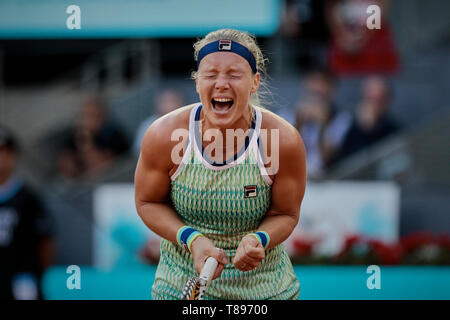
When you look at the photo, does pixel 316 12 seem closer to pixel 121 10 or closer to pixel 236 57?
pixel 121 10

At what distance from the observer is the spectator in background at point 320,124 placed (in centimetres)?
652

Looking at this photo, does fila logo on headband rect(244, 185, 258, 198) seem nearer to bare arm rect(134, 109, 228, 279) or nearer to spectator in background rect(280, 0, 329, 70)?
bare arm rect(134, 109, 228, 279)

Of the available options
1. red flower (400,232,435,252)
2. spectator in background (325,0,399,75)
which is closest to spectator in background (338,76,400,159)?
spectator in background (325,0,399,75)

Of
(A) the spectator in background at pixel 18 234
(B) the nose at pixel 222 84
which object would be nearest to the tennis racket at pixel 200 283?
(B) the nose at pixel 222 84

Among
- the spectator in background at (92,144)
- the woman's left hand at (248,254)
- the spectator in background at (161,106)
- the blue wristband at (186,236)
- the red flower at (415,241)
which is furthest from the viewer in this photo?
the spectator in background at (92,144)

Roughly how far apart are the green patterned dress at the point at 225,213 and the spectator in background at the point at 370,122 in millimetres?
4211

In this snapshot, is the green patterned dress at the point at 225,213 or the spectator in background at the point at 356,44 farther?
the spectator in background at the point at 356,44

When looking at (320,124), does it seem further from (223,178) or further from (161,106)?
(223,178)

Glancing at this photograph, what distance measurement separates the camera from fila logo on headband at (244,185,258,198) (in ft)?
8.73

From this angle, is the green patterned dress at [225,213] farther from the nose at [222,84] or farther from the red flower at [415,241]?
the red flower at [415,241]

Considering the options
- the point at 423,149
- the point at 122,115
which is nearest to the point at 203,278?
the point at 423,149

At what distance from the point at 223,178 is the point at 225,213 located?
0.14m

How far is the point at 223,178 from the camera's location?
8.79 feet

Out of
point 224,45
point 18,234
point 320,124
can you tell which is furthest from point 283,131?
point 320,124
